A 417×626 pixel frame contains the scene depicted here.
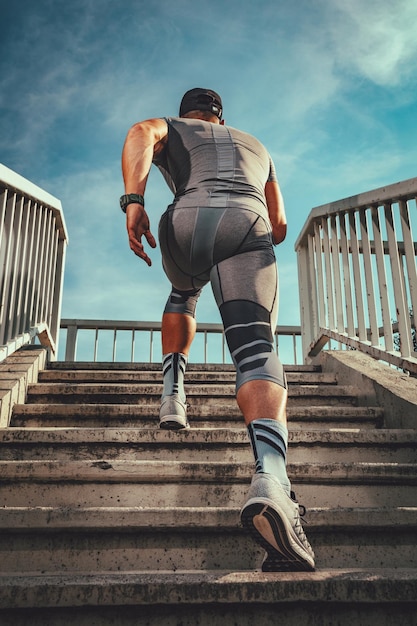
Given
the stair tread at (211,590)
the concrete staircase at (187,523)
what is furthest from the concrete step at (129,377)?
the stair tread at (211,590)

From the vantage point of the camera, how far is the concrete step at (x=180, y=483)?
79.0 inches

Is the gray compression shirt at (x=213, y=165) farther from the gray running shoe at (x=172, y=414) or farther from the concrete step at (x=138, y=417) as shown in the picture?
the concrete step at (x=138, y=417)

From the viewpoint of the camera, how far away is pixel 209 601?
130cm

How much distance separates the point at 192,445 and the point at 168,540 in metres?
0.66

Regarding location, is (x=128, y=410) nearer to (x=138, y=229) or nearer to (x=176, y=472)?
(x=176, y=472)

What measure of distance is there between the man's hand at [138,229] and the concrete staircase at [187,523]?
83 cm

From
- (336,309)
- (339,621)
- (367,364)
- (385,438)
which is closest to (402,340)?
(367,364)

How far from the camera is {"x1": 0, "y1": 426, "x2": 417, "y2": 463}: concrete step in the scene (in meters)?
2.33

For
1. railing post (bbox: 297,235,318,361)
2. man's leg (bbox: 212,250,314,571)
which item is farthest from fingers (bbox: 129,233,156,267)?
railing post (bbox: 297,235,318,361)

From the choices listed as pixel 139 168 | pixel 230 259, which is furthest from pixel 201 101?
pixel 230 259

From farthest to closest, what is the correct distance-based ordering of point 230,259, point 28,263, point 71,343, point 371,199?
point 71,343 → point 28,263 → point 371,199 → point 230,259

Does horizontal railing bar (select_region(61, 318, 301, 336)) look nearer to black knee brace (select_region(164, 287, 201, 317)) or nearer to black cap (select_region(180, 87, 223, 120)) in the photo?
black knee brace (select_region(164, 287, 201, 317))

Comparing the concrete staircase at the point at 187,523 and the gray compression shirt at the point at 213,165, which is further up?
the gray compression shirt at the point at 213,165

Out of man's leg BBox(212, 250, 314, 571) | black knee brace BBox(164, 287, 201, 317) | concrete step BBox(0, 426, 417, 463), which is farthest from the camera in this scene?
black knee brace BBox(164, 287, 201, 317)
